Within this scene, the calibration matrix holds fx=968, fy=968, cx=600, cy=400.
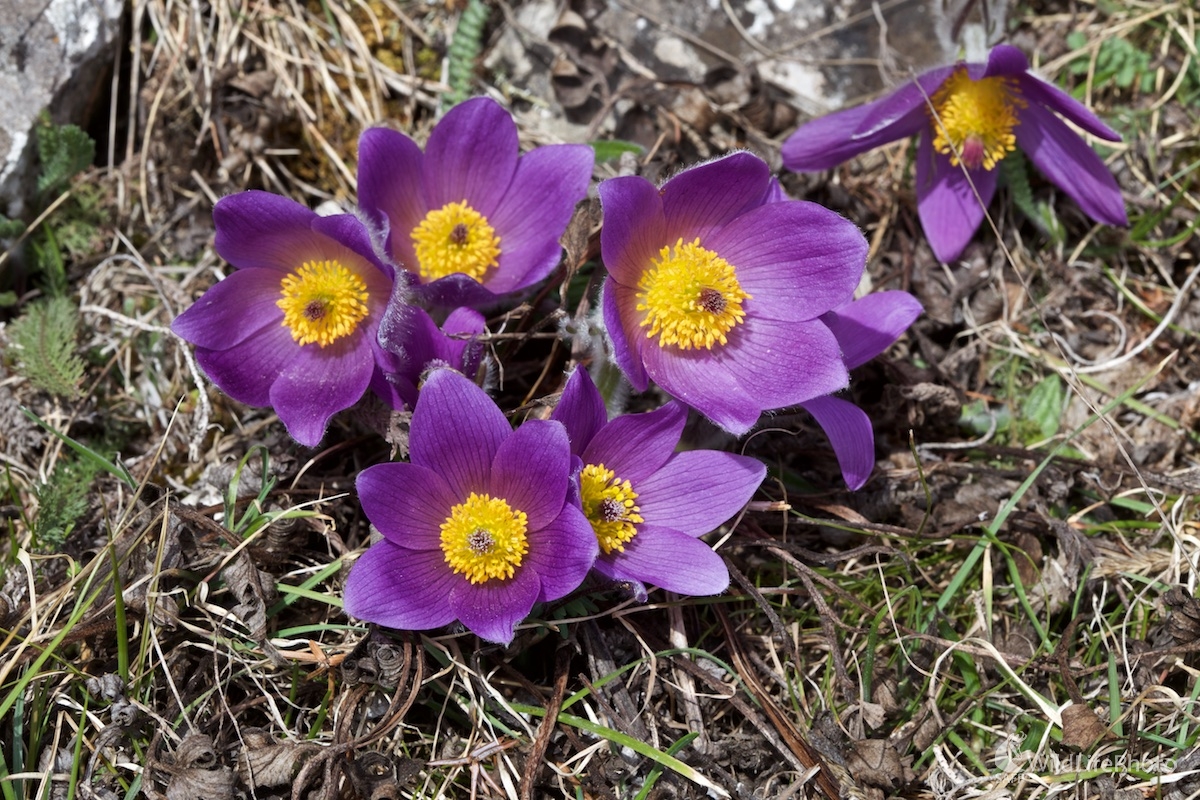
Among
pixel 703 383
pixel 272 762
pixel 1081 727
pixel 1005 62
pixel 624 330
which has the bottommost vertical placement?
pixel 1081 727

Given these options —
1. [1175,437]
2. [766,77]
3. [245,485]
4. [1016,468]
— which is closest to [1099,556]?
[1016,468]

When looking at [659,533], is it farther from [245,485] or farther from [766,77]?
[766,77]

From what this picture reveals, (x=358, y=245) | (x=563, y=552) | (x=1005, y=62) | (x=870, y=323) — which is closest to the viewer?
(x=563, y=552)

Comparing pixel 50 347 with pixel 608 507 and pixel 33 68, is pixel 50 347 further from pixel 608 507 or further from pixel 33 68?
pixel 608 507

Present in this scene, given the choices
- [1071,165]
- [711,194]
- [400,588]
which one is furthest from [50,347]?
[1071,165]

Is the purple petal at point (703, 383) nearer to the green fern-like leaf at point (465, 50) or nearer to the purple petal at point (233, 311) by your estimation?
the purple petal at point (233, 311)

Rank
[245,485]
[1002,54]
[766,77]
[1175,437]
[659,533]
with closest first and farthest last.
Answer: [659,533] → [245,485] → [1002,54] → [1175,437] → [766,77]
